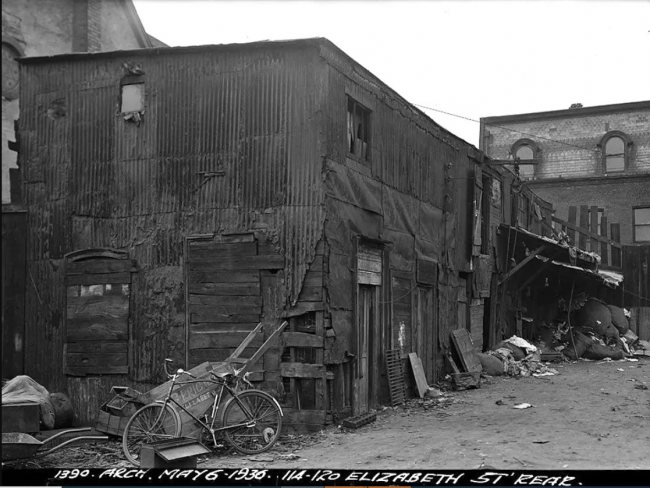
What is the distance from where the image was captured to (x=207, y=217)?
11945mm

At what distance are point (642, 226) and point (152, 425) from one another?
29046 millimetres

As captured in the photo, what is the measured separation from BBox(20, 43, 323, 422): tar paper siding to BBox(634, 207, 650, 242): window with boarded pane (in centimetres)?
2592

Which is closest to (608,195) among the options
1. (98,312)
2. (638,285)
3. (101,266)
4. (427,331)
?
(638,285)

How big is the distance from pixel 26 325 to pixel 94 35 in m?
10.2

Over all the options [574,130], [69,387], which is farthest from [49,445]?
[574,130]

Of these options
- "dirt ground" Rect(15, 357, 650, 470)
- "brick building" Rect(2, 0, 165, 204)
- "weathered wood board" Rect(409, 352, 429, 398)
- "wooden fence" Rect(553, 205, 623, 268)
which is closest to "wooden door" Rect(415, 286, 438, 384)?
"weathered wood board" Rect(409, 352, 429, 398)

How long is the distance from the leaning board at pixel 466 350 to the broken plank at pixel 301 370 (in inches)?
283

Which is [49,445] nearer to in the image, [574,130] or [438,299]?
[438,299]

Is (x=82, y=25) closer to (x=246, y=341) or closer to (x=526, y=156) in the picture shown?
(x=246, y=341)

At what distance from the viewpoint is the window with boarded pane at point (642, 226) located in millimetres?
32812

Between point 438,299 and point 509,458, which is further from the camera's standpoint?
point 438,299

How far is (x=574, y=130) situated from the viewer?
35.0 metres

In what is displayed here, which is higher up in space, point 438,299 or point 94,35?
point 94,35

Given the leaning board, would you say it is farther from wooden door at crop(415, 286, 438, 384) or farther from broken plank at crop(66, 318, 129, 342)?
broken plank at crop(66, 318, 129, 342)
